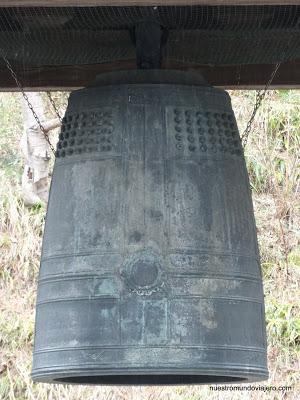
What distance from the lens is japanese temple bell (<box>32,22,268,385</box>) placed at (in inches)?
105

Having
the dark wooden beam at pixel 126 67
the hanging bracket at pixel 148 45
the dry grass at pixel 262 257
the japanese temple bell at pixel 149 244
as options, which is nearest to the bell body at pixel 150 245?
the japanese temple bell at pixel 149 244

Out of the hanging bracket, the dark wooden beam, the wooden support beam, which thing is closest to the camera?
the wooden support beam

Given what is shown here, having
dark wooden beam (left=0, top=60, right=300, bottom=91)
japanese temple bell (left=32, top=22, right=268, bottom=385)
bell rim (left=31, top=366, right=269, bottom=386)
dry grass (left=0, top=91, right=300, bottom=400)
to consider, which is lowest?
bell rim (left=31, top=366, right=269, bottom=386)

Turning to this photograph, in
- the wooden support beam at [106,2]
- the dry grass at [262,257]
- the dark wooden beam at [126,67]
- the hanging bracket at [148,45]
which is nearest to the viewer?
the wooden support beam at [106,2]

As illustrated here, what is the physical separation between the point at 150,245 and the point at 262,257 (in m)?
5.54

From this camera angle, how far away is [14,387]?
293 inches

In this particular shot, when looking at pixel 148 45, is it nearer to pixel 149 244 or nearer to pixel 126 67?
pixel 126 67

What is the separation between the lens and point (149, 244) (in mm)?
2727

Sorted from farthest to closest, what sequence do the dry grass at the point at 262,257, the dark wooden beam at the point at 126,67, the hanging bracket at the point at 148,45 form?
the dry grass at the point at 262,257 → the dark wooden beam at the point at 126,67 → the hanging bracket at the point at 148,45

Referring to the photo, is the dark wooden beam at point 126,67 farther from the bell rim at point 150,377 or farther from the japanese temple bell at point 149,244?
the bell rim at point 150,377

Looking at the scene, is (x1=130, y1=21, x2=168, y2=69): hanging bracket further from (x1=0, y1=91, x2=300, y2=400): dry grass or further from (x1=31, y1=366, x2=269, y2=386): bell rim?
(x1=0, y1=91, x2=300, y2=400): dry grass

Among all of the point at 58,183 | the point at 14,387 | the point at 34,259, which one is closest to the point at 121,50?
the point at 58,183

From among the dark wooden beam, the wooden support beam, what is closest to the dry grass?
the dark wooden beam

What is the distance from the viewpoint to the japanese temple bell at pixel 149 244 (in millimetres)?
2676
